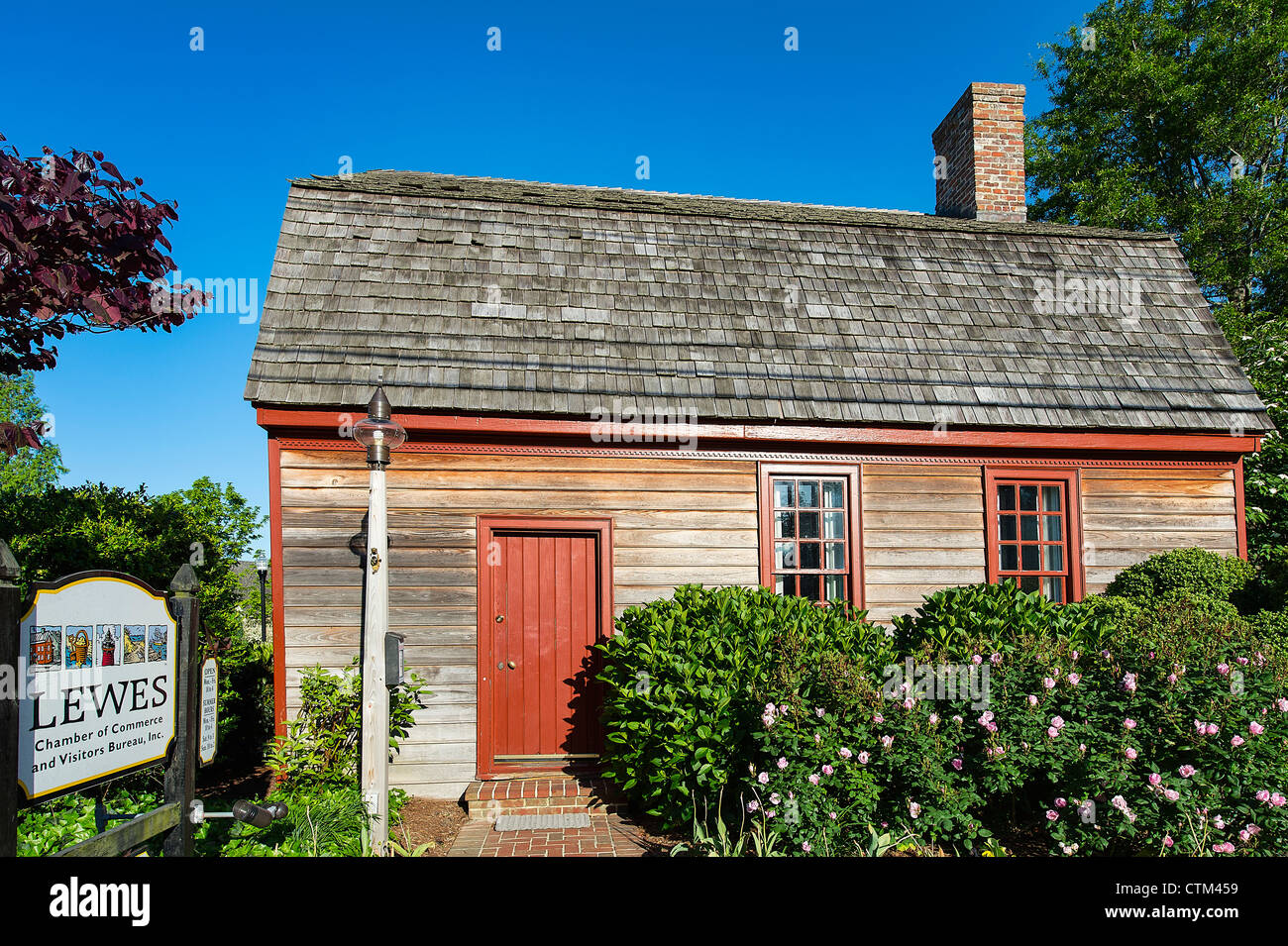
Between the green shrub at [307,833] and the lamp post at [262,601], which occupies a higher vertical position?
the lamp post at [262,601]

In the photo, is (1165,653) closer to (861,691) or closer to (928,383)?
(861,691)

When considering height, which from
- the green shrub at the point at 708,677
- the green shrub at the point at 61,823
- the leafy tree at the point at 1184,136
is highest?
the leafy tree at the point at 1184,136

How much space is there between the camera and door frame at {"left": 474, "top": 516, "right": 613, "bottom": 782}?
6.90m

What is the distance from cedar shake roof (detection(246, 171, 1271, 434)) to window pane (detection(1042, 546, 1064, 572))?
1.39m

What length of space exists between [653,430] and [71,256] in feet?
15.7

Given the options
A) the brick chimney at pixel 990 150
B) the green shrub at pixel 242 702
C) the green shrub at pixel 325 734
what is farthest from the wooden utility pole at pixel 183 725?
the brick chimney at pixel 990 150

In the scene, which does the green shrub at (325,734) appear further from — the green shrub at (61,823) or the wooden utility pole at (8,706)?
the wooden utility pole at (8,706)

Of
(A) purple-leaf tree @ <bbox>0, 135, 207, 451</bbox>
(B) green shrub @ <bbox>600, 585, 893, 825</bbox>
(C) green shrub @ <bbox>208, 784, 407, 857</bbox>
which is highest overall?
(A) purple-leaf tree @ <bbox>0, 135, 207, 451</bbox>

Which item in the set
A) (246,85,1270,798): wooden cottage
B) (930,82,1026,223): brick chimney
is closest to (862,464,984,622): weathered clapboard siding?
(246,85,1270,798): wooden cottage

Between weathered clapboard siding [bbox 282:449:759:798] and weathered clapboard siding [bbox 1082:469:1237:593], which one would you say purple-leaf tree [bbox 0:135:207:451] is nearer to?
weathered clapboard siding [bbox 282:449:759:798]

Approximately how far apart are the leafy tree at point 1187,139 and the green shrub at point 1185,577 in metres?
10.5

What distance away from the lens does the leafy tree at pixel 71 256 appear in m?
5.16
